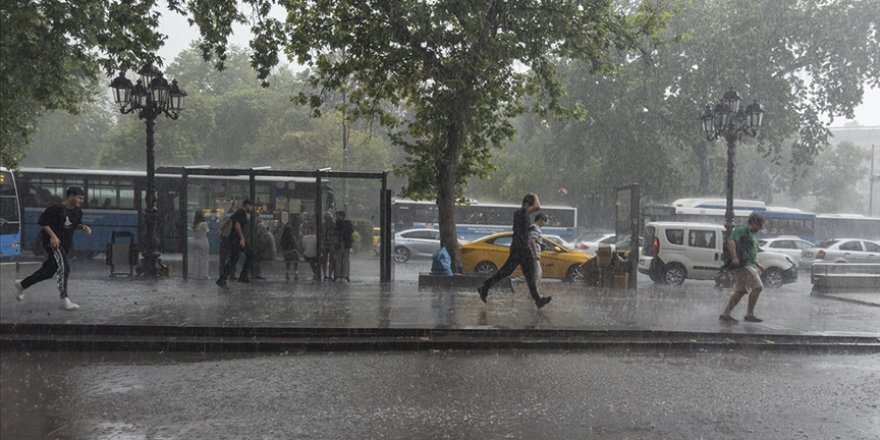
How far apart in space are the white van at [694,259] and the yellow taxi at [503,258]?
281 cm

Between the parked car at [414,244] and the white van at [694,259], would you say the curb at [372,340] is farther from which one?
the parked car at [414,244]

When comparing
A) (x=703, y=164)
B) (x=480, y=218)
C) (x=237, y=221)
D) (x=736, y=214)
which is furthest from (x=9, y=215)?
(x=703, y=164)

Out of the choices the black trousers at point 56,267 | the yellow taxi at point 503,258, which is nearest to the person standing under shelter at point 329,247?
the yellow taxi at point 503,258

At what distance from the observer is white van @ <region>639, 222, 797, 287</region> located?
20656 millimetres

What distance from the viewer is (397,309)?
1087 cm

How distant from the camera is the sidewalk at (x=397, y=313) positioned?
8953 millimetres

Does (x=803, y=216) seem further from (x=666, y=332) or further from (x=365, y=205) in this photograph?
(x=666, y=332)

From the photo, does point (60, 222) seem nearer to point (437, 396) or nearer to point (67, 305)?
point (67, 305)

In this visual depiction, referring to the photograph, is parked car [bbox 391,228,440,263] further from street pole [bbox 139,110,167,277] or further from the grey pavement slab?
the grey pavement slab

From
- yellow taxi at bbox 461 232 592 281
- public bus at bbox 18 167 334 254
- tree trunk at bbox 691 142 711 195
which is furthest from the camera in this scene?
tree trunk at bbox 691 142 711 195

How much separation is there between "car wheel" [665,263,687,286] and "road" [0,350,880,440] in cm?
1241

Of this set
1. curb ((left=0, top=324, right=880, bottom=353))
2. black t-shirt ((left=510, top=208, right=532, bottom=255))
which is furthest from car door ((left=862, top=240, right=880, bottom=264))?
black t-shirt ((left=510, top=208, right=532, bottom=255))

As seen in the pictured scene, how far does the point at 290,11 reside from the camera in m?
15.2

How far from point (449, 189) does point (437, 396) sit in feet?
33.3
